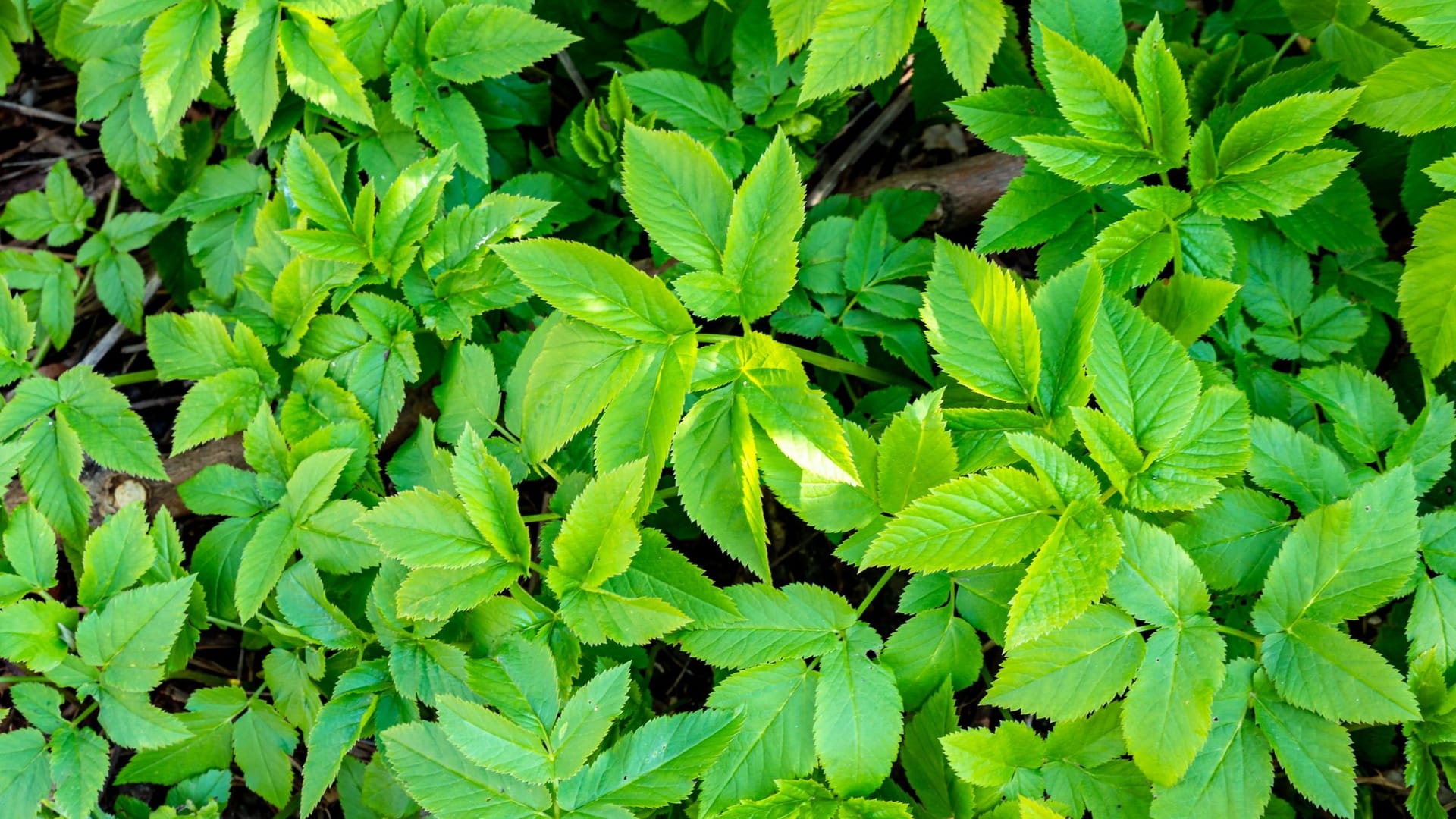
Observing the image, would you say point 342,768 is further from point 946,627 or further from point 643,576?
point 946,627

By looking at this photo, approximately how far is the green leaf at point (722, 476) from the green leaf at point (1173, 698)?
683 millimetres

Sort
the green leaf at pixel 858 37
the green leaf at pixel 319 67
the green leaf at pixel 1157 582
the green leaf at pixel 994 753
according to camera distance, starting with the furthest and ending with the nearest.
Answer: the green leaf at pixel 319 67 → the green leaf at pixel 858 37 → the green leaf at pixel 994 753 → the green leaf at pixel 1157 582

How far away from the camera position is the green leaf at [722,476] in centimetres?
171

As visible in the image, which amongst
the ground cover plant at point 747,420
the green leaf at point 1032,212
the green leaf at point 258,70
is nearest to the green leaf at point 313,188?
the ground cover plant at point 747,420

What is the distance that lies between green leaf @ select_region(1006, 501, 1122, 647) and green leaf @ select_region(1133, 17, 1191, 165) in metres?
0.88

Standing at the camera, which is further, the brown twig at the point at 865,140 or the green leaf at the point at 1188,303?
the brown twig at the point at 865,140

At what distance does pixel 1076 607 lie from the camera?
5.12 ft

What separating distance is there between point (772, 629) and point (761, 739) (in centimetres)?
21

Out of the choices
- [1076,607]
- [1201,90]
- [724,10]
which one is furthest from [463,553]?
[1201,90]

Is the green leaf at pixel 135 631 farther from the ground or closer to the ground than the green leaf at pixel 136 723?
farther from the ground

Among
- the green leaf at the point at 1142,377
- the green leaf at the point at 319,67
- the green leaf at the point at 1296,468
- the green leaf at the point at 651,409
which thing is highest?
the green leaf at the point at 319,67

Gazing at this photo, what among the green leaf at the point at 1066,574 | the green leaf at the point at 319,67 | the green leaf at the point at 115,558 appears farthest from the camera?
the green leaf at the point at 319,67

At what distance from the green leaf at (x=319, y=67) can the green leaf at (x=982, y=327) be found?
150 cm

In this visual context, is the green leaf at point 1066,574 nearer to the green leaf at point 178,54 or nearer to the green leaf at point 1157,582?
the green leaf at point 1157,582
